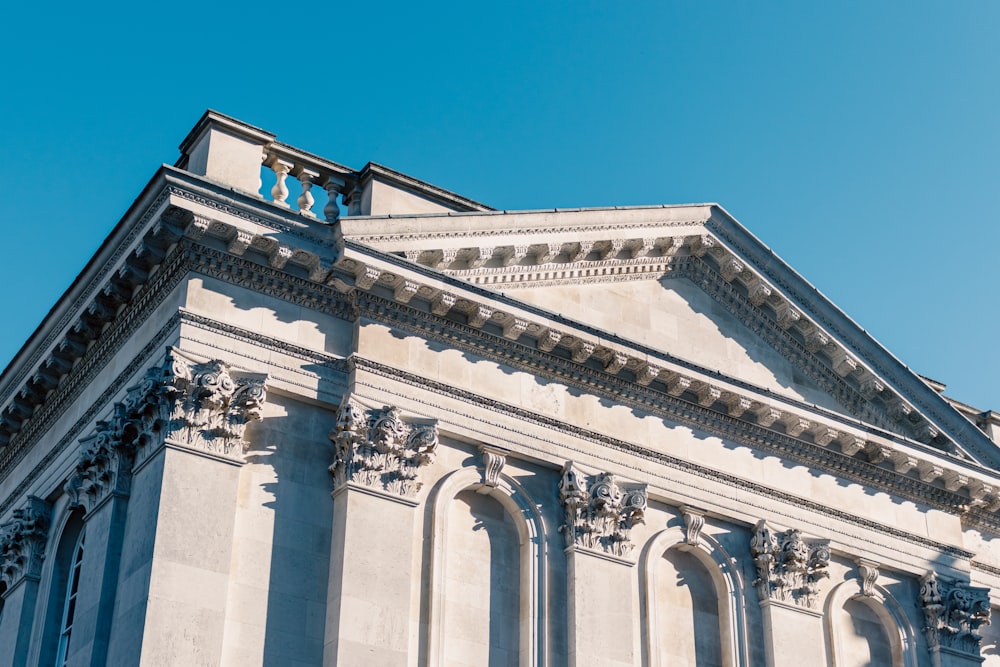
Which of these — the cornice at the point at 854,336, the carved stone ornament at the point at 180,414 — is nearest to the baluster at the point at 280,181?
the carved stone ornament at the point at 180,414

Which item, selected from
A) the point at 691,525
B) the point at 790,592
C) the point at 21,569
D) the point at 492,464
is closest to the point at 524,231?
the point at 492,464

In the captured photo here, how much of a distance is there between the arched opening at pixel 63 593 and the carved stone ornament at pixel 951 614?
15837mm

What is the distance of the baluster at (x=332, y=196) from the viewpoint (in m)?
27.4

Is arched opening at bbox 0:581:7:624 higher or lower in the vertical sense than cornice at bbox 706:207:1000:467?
lower

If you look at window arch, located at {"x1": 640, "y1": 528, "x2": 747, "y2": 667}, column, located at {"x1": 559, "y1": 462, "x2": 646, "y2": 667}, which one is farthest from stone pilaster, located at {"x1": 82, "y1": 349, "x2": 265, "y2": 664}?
window arch, located at {"x1": 640, "y1": 528, "x2": 747, "y2": 667}

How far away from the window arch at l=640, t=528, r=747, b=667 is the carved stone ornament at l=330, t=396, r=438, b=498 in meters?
4.84

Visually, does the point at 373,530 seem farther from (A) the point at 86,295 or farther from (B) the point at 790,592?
(B) the point at 790,592

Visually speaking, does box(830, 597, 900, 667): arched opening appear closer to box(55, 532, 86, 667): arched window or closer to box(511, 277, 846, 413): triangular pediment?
box(511, 277, 846, 413): triangular pediment

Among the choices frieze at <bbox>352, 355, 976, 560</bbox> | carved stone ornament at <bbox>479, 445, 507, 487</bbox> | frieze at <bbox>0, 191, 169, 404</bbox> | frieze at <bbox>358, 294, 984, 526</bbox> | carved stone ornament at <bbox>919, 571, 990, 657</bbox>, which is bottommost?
carved stone ornament at <bbox>919, 571, 990, 657</bbox>

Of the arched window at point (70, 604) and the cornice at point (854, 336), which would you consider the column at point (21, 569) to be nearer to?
the arched window at point (70, 604)

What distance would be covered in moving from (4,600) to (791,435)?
14.8 meters

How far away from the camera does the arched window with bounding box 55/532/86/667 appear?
85.5 ft

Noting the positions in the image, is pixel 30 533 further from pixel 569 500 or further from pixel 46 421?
pixel 569 500

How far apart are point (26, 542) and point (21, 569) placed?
0.51m
